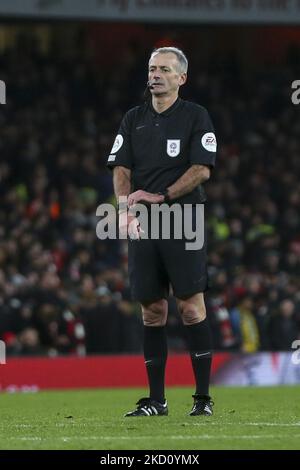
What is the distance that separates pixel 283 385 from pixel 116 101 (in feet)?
29.7

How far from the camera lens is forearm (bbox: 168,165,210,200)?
8.61m

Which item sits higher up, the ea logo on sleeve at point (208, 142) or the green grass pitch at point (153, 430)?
the ea logo on sleeve at point (208, 142)

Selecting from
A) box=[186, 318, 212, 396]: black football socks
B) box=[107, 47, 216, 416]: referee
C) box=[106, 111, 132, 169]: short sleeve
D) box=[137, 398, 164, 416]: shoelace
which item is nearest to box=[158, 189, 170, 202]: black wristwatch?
box=[107, 47, 216, 416]: referee

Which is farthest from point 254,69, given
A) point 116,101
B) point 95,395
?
point 95,395

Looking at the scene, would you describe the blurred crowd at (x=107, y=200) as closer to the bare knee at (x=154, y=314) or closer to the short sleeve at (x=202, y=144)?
the bare knee at (x=154, y=314)

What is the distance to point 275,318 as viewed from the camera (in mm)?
19938

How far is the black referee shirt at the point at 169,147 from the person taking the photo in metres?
8.73

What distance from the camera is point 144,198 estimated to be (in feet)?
28.2

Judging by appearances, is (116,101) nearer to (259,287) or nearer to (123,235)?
(259,287)

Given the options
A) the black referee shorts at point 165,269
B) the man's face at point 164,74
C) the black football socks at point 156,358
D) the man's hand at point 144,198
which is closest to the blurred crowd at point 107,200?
the black football socks at point 156,358

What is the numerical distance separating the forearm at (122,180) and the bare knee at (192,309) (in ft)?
2.69

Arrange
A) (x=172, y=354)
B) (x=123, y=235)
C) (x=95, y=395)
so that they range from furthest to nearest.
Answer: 1. (x=172, y=354)
2. (x=95, y=395)
3. (x=123, y=235)

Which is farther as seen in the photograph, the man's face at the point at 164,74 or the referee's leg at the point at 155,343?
the referee's leg at the point at 155,343
